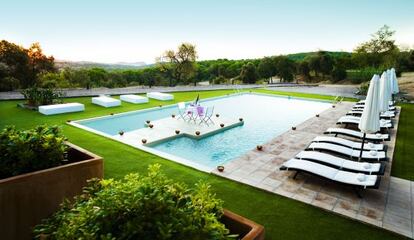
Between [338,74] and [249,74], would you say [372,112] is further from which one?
[338,74]

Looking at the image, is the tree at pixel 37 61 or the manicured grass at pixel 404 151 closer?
the manicured grass at pixel 404 151

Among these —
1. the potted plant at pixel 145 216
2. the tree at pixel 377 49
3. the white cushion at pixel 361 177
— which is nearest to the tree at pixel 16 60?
the potted plant at pixel 145 216

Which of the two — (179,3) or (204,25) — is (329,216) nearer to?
(179,3)

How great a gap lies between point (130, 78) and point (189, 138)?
102 feet

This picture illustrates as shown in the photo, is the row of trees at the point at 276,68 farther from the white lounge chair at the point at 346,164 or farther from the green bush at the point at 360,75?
the white lounge chair at the point at 346,164

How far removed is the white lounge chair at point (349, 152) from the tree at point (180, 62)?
23.6m

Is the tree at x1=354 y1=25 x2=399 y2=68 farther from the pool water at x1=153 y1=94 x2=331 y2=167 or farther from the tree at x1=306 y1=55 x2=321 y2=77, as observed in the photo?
the pool water at x1=153 y1=94 x2=331 y2=167

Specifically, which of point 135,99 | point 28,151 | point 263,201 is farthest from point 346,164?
point 135,99

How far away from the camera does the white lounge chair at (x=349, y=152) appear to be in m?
5.79

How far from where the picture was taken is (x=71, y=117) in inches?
405

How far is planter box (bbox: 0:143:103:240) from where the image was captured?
112 inches

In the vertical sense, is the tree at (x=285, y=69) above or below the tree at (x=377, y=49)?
below

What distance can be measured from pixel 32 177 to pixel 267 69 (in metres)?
34.6

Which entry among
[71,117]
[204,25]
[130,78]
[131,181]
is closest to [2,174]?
[131,181]
